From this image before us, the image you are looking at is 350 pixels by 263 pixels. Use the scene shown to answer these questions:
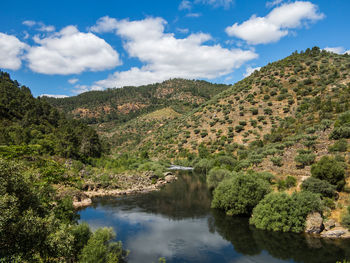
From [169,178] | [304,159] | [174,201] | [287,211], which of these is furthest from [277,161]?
[169,178]

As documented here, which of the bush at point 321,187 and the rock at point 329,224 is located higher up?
the bush at point 321,187

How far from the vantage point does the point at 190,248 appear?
2667 cm

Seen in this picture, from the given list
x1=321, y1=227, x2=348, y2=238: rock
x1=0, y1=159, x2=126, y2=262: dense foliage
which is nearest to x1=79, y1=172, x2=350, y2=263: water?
x1=321, y1=227, x2=348, y2=238: rock

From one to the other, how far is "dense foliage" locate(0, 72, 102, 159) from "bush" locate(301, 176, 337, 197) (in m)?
52.9

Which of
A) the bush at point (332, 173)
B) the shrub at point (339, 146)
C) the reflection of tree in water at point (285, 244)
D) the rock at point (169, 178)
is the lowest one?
the reflection of tree in water at point (285, 244)

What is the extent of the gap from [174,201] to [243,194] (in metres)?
15.8

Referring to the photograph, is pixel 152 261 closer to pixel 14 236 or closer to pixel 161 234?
pixel 161 234

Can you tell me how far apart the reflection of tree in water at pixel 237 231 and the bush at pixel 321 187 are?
9959mm

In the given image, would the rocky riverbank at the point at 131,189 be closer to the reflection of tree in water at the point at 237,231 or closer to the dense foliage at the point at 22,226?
the reflection of tree in water at the point at 237,231

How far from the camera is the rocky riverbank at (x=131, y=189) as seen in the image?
43756 mm

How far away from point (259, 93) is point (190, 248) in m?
86.1

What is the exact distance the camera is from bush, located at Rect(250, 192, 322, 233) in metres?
28.8

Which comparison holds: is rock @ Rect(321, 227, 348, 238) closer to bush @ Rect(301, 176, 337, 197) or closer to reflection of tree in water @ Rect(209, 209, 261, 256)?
bush @ Rect(301, 176, 337, 197)

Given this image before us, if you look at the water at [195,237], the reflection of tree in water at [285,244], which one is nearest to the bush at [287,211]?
the reflection of tree in water at [285,244]
